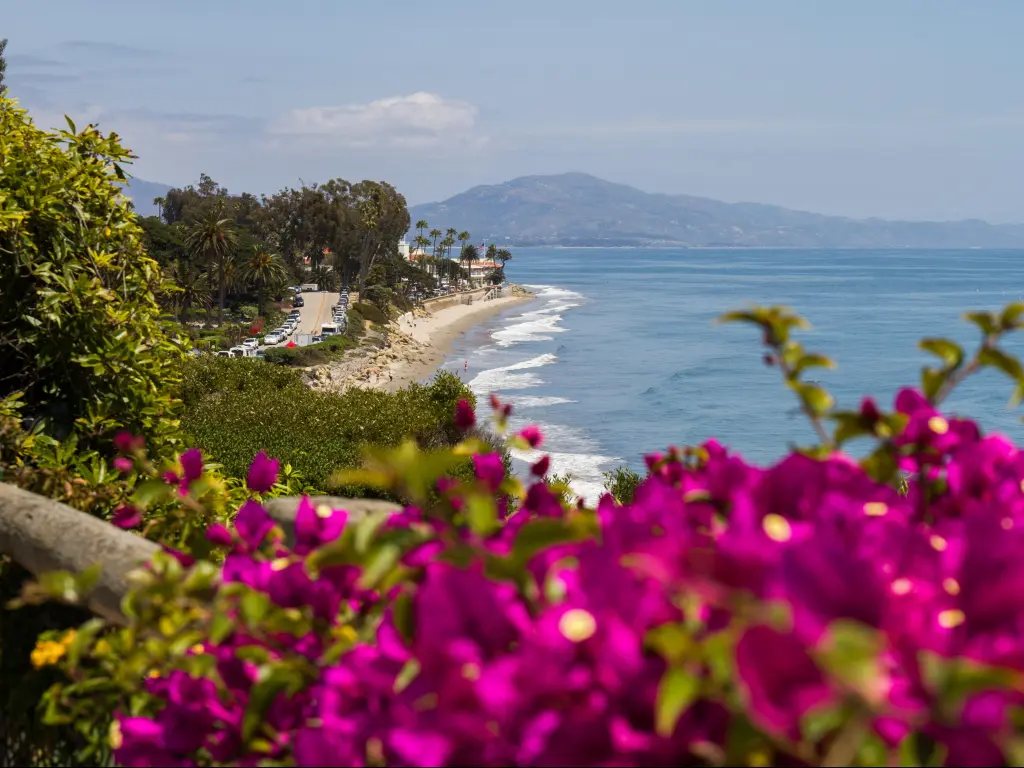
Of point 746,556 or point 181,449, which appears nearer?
point 746,556

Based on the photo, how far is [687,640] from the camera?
1188mm

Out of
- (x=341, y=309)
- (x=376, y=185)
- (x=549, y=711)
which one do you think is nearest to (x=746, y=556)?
(x=549, y=711)

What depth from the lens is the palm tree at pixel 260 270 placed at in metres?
68.7

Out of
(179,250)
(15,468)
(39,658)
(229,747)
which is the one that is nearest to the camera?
(229,747)

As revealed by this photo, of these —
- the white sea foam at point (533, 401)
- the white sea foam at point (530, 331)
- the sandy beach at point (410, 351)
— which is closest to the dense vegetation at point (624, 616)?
the sandy beach at point (410, 351)

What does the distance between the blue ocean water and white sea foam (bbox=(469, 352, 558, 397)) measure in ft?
0.42

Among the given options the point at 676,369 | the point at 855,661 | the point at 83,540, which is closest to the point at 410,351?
the point at 676,369

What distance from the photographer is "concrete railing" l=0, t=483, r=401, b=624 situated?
106 inches

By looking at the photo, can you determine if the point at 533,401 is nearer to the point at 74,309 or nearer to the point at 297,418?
the point at 297,418

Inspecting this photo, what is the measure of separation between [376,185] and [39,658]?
89104 mm

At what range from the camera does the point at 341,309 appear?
3115 inches

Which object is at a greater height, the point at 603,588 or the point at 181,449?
the point at 603,588

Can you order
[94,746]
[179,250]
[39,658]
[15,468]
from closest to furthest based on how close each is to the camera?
[39,658] < [94,746] < [15,468] < [179,250]

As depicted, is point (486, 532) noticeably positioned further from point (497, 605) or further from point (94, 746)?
point (94, 746)
